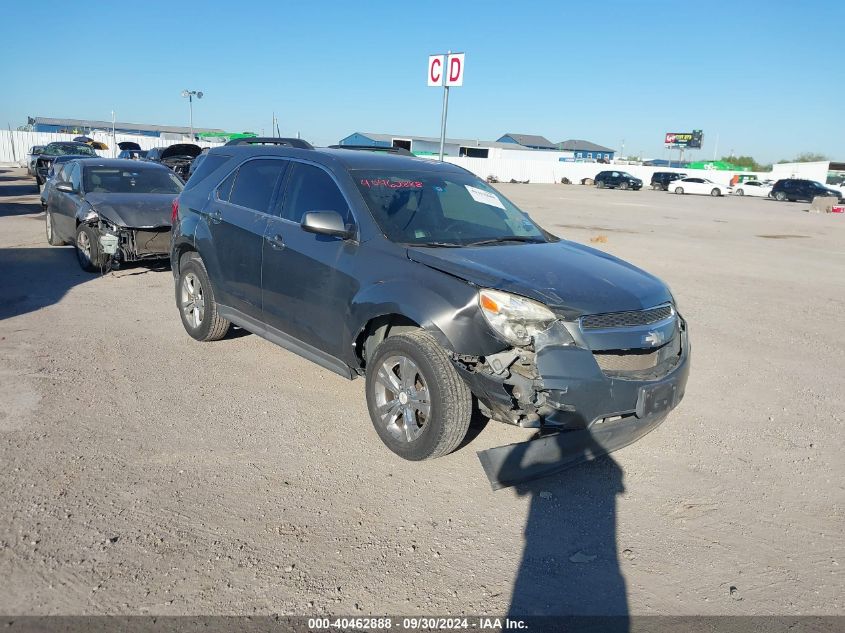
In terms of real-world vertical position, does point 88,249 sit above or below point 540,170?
below

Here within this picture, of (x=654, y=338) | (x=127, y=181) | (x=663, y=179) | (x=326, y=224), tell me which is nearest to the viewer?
(x=654, y=338)

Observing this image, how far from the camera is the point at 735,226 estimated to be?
22.8m

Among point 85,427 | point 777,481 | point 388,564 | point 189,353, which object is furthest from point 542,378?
point 189,353

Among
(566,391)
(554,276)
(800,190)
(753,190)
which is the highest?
(800,190)

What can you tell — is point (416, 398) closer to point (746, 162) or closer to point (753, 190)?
point (753, 190)

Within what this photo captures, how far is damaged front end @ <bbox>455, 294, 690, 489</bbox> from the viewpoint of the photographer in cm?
368

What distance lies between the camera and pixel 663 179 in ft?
174

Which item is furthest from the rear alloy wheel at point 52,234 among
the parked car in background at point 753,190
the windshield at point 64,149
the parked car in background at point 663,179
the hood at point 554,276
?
the parked car in background at point 753,190

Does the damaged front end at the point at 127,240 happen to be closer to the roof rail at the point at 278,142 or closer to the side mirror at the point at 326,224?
the roof rail at the point at 278,142

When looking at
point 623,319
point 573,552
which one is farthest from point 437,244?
point 573,552

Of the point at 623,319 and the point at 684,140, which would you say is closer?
the point at 623,319

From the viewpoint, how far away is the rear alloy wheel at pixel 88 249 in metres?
9.34

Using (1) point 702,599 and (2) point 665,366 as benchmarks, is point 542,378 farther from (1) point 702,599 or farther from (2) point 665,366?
(1) point 702,599

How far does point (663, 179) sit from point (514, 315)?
2106 inches
